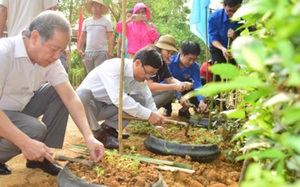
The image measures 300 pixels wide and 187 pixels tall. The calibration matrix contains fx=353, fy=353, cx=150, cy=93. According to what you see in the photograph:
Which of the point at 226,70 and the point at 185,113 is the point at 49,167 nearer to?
the point at 226,70

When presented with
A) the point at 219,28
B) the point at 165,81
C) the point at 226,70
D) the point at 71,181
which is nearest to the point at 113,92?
the point at 71,181

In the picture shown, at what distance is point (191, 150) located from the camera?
8.63ft

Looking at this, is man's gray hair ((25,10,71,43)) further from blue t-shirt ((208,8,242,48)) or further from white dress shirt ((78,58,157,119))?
blue t-shirt ((208,8,242,48))

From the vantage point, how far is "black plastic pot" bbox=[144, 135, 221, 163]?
8.61 feet

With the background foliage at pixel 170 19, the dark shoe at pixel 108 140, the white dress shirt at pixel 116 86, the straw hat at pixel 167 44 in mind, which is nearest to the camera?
the white dress shirt at pixel 116 86

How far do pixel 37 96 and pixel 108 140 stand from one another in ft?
2.59

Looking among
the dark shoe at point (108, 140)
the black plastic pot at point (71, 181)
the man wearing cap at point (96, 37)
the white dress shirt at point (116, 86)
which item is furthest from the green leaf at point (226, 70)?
the man wearing cap at point (96, 37)

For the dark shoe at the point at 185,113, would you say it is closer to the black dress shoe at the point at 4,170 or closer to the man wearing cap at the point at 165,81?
the man wearing cap at the point at 165,81

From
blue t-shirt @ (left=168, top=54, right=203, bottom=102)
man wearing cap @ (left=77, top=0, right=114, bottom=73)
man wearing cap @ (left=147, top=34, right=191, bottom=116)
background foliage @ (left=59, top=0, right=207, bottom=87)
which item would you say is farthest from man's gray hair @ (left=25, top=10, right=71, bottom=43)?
background foliage @ (left=59, top=0, right=207, bottom=87)

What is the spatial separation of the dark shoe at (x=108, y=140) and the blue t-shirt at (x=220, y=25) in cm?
179

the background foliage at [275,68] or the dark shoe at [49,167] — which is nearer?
the background foliage at [275,68]

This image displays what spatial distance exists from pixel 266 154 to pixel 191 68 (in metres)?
3.96

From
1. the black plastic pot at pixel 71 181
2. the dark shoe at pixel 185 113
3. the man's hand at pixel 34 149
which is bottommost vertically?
the dark shoe at pixel 185 113

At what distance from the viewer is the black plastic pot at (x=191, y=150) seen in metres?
2.62
